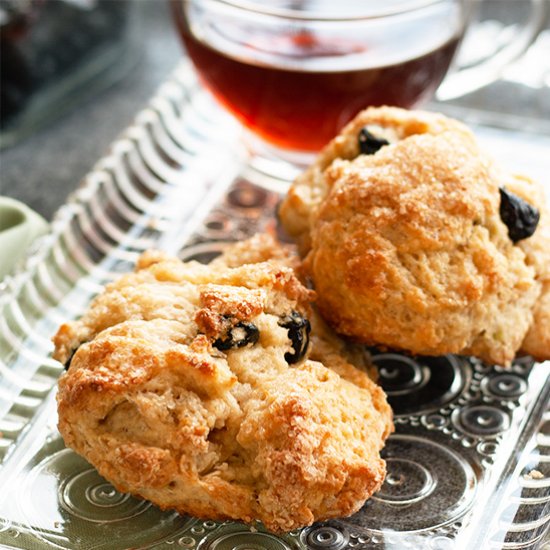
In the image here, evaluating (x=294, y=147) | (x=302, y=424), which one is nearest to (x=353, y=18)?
(x=294, y=147)

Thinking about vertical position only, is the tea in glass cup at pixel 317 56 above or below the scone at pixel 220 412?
above

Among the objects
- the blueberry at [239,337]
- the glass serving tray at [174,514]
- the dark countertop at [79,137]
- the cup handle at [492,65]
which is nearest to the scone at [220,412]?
the blueberry at [239,337]

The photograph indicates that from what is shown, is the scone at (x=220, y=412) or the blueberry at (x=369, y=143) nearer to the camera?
the scone at (x=220, y=412)

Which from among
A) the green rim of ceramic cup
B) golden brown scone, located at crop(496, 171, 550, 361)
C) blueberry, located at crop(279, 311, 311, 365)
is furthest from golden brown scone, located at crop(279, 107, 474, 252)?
the green rim of ceramic cup

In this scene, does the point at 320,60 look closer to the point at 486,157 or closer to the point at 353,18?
the point at 353,18

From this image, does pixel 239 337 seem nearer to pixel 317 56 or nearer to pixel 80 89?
pixel 317 56

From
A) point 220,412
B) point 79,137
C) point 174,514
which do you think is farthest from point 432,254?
point 79,137

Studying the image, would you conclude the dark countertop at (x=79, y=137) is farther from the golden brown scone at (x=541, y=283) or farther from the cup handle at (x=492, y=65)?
the golden brown scone at (x=541, y=283)
